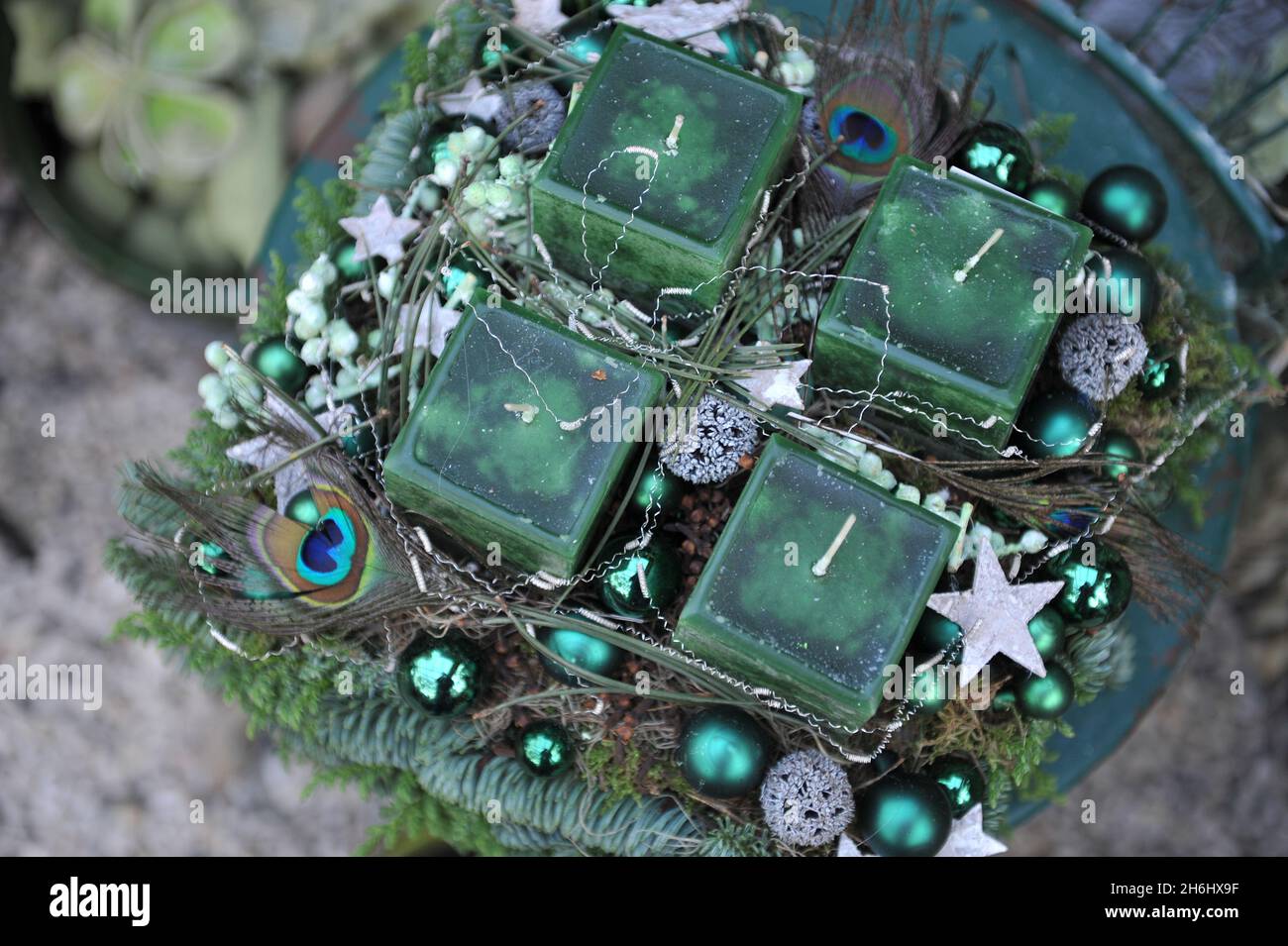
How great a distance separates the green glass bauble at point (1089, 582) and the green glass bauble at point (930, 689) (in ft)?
0.38

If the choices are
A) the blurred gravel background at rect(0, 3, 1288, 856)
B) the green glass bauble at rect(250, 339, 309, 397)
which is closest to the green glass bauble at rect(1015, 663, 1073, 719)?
the green glass bauble at rect(250, 339, 309, 397)

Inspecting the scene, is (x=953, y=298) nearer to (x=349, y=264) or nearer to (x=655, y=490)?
(x=655, y=490)

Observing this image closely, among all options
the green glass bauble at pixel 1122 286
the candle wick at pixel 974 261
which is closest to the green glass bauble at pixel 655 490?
the candle wick at pixel 974 261

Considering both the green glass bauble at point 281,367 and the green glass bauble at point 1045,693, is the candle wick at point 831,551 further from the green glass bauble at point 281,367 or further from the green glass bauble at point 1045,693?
the green glass bauble at point 281,367

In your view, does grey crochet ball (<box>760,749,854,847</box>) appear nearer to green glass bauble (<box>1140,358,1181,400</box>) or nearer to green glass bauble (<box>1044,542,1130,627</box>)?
green glass bauble (<box>1044,542,1130,627</box>)

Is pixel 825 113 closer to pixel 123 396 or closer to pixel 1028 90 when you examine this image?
pixel 1028 90

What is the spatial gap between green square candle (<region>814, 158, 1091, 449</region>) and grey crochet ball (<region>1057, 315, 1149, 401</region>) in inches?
2.8

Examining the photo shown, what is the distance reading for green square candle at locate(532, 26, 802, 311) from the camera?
2.88 feet

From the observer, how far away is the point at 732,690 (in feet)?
2.99

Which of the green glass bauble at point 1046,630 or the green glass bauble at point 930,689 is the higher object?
the green glass bauble at point 1046,630

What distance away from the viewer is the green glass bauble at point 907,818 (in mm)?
890

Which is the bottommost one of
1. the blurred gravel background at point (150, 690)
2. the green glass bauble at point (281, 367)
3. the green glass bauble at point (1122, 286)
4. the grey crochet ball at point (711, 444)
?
the blurred gravel background at point (150, 690)
